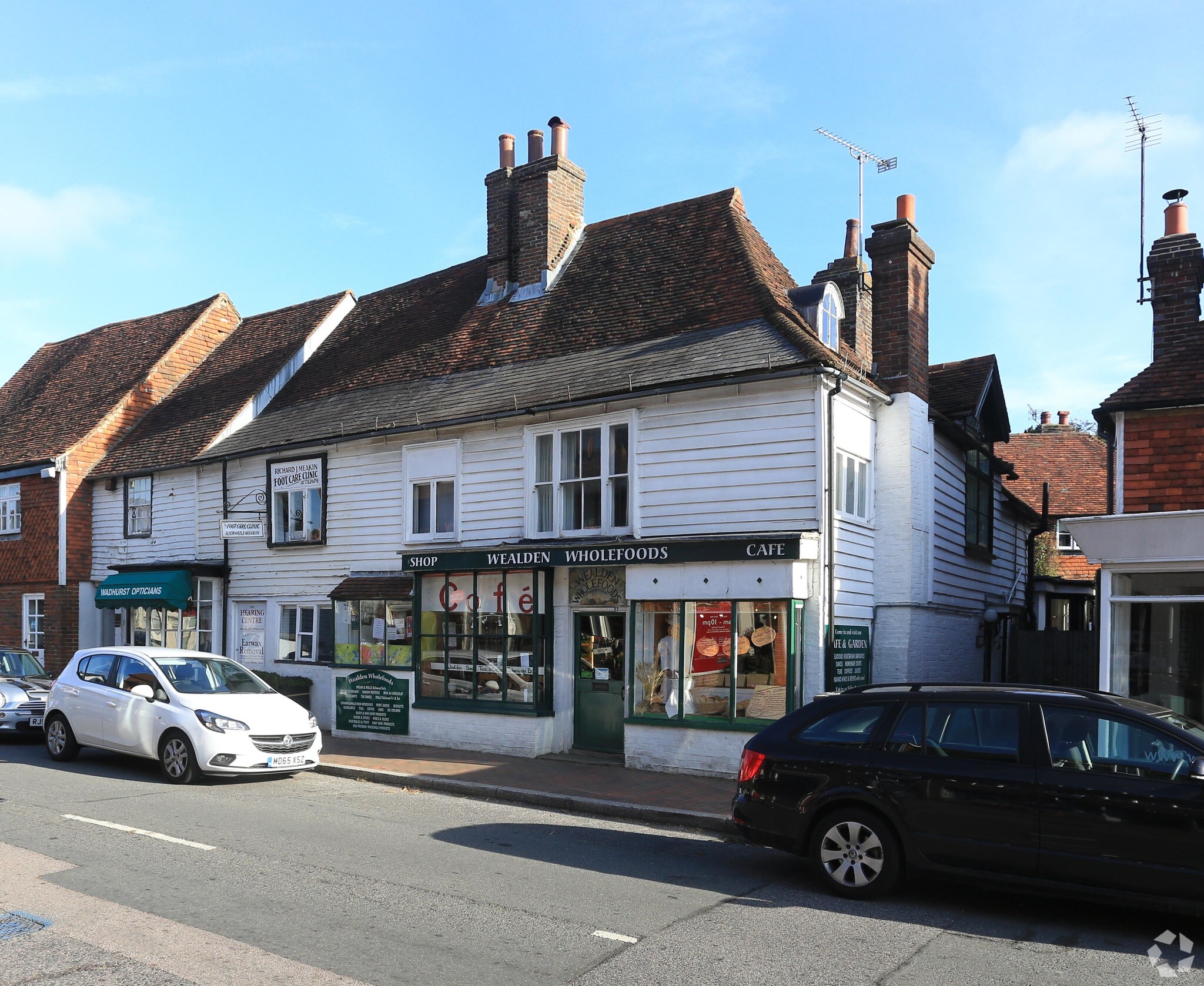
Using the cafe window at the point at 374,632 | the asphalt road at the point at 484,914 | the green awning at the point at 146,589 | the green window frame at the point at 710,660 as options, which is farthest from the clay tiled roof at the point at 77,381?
the asphalt road at the point at 484,914

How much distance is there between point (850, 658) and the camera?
13.3 meters

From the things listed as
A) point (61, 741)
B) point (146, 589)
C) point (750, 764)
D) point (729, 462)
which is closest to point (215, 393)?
point (146, 589)

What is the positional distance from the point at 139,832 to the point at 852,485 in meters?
9.17

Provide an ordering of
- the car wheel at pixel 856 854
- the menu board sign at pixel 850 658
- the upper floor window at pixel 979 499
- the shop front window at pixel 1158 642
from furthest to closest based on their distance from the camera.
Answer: the upper floor window at pixel 979 499
the menu board sign at pixel 850 658
the shop front window at pixel 1158 642
the car wheel at pixel 856 854

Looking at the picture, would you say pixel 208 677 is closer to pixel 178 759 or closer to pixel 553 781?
pixel 178 759

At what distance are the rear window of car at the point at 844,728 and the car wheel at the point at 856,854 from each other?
495 mm

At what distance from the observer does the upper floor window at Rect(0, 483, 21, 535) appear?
23359 mm

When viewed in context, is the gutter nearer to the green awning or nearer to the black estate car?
the green awning

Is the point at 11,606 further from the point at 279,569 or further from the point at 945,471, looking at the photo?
the point at 945,471

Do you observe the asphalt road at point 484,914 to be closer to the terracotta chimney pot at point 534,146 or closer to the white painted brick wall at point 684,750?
the white painted brick wall at point 684,750

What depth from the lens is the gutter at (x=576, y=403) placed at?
12570mm

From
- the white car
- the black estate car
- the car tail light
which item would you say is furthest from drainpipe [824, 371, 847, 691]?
the white car

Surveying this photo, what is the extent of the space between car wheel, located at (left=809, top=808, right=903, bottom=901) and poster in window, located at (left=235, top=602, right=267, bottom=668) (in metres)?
13.5

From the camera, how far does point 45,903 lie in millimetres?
6840
